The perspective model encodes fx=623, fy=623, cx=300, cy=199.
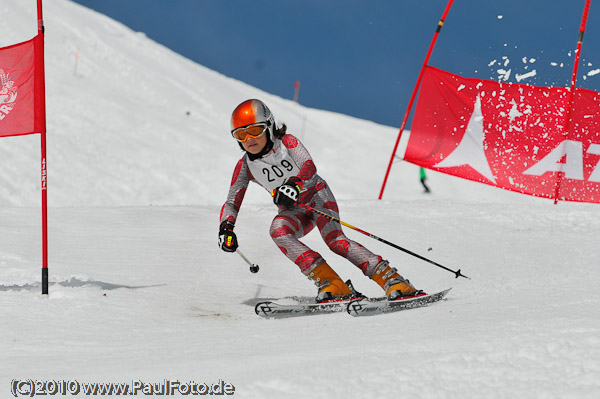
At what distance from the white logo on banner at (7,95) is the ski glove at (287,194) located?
7.00 feet

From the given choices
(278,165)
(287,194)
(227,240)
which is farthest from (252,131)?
(227,240)

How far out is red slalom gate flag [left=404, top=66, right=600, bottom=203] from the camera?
28.4 feet

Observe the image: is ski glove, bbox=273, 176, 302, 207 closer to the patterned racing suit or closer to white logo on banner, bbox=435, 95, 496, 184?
the patterned racing suit

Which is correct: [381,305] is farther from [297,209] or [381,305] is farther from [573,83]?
[573,83]

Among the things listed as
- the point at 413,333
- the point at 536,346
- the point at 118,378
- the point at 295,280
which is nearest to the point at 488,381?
the point at 536,346

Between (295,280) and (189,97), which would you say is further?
(189,97)

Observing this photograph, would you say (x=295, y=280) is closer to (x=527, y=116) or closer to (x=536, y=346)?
(x=536, y=346)

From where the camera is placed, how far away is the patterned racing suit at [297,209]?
4594 mm

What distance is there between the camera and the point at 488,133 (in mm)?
9086

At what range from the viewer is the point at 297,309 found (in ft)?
14.1

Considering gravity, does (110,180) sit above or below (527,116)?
below

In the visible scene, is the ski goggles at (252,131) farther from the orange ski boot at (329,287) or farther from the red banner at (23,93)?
the red banner at (23,93)

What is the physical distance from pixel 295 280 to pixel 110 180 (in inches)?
480

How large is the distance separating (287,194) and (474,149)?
549cm
